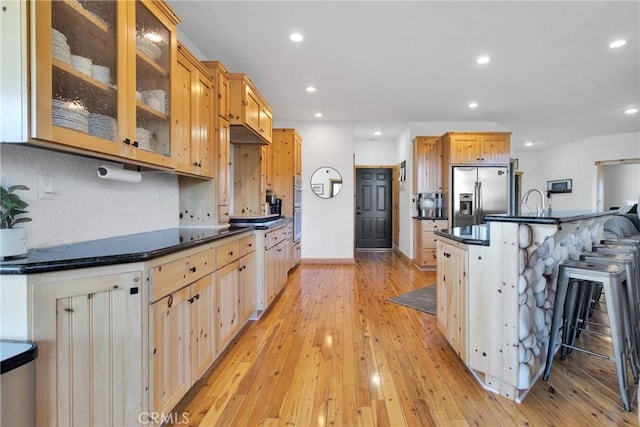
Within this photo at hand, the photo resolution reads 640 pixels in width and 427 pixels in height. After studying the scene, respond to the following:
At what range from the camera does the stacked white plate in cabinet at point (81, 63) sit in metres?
1.29

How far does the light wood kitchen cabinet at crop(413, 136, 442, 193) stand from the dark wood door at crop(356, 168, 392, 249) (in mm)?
1996

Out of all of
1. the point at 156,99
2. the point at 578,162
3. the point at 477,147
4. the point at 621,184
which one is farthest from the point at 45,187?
the point at 621,184

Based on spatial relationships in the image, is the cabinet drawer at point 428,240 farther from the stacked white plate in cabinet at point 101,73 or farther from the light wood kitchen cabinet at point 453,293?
the stacked white plate in cabinet at point 101,73

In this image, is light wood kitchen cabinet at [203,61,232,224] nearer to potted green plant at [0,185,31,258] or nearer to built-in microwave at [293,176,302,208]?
potted green plant at [0,185,31,258]

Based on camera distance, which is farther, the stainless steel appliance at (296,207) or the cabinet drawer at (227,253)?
the stainless steel appliance at (296,207)

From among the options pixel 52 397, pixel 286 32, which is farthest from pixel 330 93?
pixel 52 397

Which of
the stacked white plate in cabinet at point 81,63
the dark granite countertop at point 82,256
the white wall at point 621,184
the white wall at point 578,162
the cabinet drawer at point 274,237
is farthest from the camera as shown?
the white wall at point 621,184

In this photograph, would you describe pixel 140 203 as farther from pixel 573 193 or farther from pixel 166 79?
pixel 573 193

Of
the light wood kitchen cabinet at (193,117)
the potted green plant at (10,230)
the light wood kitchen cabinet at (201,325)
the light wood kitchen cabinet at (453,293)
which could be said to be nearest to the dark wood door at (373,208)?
the light wood kitchen cabinet at (453,293)

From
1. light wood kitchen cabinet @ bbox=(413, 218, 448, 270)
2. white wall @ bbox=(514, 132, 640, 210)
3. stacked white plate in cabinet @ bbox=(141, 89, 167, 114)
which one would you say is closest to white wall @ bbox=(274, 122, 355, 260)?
light wood kitchen cabinet @ bbox=(413, 218, 448, 270)

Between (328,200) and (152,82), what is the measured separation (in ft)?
13.5

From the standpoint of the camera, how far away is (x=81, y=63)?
133 centimetres

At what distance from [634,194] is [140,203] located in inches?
413

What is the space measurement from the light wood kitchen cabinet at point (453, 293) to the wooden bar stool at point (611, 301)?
51 centimetres
